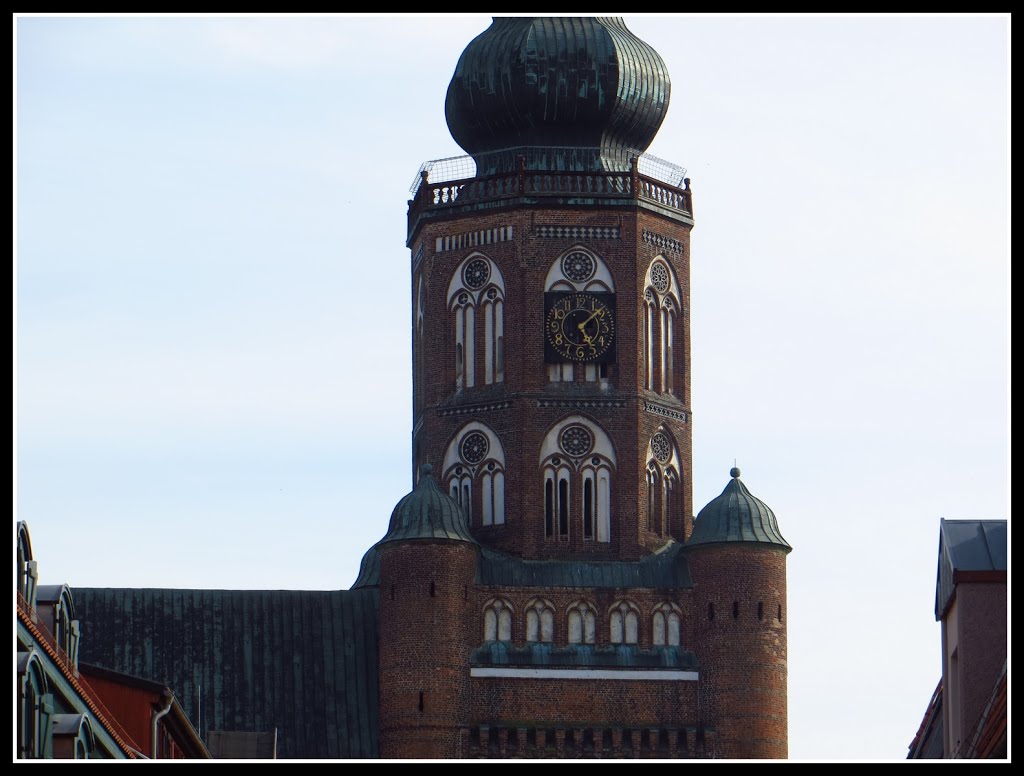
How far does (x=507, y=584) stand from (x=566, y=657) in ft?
8.23

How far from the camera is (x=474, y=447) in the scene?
84.0 m

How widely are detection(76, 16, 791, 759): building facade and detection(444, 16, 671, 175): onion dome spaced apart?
2.5 inches

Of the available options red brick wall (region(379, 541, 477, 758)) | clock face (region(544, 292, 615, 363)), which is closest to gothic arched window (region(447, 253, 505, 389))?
clock face (region(544, 292, 615, 363))

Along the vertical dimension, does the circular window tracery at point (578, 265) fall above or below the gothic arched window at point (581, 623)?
above

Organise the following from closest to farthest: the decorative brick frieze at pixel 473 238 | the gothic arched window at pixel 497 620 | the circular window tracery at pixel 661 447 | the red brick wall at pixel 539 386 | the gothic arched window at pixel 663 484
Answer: the gothic arched window at pixel 497 620
the red brick wall at pixel 539 386
the gothic arched window at pixel 663 484
the circular window tracery at pixel 661 447
the decorative brick frieze at pixel 473 238

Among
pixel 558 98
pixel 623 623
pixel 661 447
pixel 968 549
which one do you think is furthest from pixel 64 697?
pixel 558 98

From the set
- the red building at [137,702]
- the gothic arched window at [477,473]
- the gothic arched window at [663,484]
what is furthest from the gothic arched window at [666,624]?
the red building at [137,702]

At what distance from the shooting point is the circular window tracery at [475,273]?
8462 cm

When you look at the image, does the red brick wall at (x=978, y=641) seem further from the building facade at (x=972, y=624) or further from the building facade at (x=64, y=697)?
the building facade at (x=64, y=697)

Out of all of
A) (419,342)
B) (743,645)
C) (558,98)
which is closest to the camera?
(743,645)

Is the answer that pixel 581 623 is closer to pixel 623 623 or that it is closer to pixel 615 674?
pixel 623 623

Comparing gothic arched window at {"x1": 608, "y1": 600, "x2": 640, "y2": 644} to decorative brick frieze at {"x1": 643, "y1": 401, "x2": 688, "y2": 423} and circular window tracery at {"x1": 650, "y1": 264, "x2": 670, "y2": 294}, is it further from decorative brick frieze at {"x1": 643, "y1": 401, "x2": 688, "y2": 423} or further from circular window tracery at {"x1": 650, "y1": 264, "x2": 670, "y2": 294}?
circular window tracery at {"x1": 650, "y1": 264, "x2": 670, "y2": 294}

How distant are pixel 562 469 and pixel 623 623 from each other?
16.7 ft
